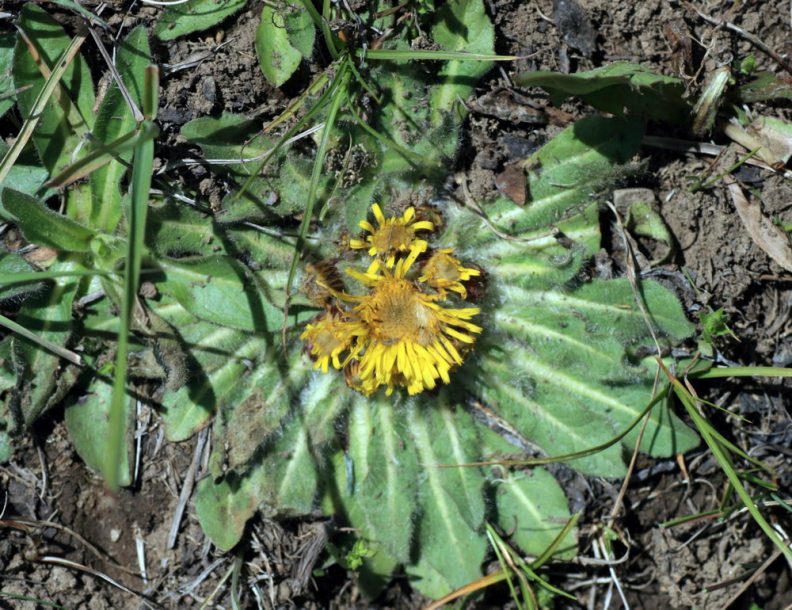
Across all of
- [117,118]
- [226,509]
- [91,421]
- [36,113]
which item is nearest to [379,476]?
[226,509]

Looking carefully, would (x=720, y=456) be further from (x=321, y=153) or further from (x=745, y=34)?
(x=321, y=153)

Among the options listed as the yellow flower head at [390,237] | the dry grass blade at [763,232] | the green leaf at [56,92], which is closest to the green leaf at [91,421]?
the green leaf at [56,92]

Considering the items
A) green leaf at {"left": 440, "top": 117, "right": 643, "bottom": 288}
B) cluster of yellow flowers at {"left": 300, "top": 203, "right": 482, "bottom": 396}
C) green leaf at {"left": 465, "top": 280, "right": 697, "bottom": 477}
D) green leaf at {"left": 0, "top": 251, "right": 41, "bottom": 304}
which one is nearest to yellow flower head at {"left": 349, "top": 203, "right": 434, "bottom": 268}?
cluster of yellow flowers at {"left": 300, "top": 203, "right": 482, "bottom": 396}

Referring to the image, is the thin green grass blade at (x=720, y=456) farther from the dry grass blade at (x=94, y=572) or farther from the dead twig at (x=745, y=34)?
the dry grass blade at (x=94, y=572)

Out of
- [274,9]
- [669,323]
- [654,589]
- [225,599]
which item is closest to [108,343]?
[225,599]

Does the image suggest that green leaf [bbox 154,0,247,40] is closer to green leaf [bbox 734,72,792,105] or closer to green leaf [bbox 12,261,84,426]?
green leaf [bbox 12,261,84,426]
